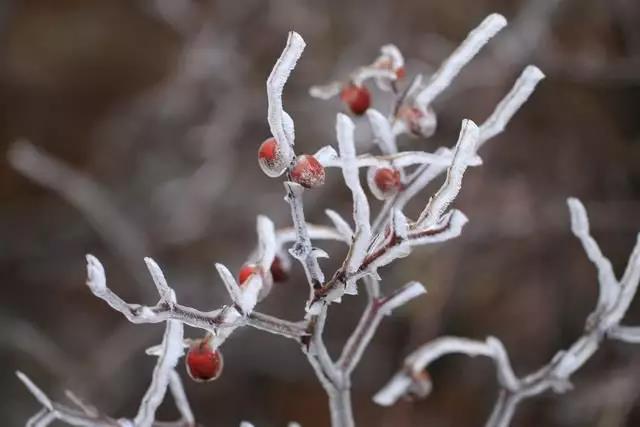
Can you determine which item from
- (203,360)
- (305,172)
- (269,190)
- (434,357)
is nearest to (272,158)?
(305,172)

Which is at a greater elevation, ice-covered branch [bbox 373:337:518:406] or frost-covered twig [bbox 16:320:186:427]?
ice-covered branch [bbox 373:337:518:406]

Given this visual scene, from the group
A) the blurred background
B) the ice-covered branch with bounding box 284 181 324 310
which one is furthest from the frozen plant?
the blurred background

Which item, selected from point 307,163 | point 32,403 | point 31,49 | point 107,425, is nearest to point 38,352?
point 32,403

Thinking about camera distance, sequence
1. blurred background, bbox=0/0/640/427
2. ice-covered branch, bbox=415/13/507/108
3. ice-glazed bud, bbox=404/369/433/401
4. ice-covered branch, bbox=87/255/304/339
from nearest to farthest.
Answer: ice-covered branch, bbox=87/255/304/339
ice-covered branch, bbox=415/13/507/108
ice-glazed bud, bbox=404/369/433/401
blurred background, bbox=0/0/640/427

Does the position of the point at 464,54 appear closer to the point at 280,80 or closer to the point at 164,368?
the point at 280,80

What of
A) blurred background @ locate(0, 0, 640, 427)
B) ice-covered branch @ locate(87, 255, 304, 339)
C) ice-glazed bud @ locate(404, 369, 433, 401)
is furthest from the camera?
blurred background @ locate(0, 0, 640, 427)

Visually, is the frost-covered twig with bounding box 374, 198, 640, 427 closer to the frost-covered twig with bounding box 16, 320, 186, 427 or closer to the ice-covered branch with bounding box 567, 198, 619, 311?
the ice-covered branch with bounding box 567, 198, 619, 311

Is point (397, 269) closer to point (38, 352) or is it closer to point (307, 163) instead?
point (38, 352)
